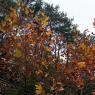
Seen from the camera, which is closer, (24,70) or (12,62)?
(24,70)

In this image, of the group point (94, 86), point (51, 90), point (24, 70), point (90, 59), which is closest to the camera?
point (51, 90)

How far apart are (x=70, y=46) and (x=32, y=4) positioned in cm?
2027

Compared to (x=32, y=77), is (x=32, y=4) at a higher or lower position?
higher

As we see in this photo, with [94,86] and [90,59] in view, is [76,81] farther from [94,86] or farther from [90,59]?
[94,86]

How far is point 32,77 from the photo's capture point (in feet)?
29.3

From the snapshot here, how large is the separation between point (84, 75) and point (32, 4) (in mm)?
22336

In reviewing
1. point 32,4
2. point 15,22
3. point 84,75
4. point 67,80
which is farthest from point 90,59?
point 32,4

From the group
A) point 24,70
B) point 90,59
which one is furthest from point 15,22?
point 90,59

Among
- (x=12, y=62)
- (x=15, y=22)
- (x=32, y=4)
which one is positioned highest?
(x=32, y=4)

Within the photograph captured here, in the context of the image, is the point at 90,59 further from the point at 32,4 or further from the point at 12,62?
the point at 32,4

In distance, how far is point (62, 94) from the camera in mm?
9391

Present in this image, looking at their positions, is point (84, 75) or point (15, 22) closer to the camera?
point (15, 22)

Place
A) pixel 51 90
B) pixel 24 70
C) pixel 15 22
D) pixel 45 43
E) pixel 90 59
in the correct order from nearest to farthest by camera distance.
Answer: pixel 51 90 → pixel 15 22 → pixel 24 70 → pixel 45 43 → pixel 90 59

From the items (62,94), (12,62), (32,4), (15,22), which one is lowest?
(62,94)
